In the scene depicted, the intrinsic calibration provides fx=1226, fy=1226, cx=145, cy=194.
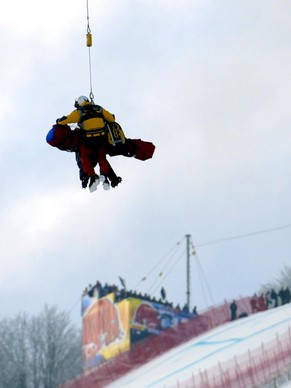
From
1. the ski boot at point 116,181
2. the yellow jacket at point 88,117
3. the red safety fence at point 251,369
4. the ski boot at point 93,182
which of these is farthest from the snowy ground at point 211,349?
the yellow jacket at point 88,117

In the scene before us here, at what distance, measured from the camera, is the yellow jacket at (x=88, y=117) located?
25.5 meters

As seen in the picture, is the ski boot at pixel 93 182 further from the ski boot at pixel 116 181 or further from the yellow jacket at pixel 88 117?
the yellow jacket at pixel 88 117

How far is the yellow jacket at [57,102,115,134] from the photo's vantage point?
25531 mm

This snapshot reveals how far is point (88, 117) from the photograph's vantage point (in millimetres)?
25609

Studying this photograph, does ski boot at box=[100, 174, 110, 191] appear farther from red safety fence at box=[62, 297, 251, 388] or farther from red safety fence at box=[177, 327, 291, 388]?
red safety fence at box=[62, 297, 251, 388]

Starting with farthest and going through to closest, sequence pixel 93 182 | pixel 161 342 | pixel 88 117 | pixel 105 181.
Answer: pixel 161 342, pixel 105 181, pixel 93 182, pixel 88 117

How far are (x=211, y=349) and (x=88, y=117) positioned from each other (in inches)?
1688

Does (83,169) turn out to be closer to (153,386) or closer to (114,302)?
(153,386)

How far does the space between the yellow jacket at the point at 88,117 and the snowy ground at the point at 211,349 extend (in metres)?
37.7

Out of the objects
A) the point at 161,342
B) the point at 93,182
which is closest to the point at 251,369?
the point at 161,342

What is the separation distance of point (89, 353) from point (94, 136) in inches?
2190

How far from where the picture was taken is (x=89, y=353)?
263ft

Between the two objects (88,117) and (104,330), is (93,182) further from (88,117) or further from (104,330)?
(104,330)

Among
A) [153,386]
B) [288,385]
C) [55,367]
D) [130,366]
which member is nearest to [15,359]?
[55,367]
